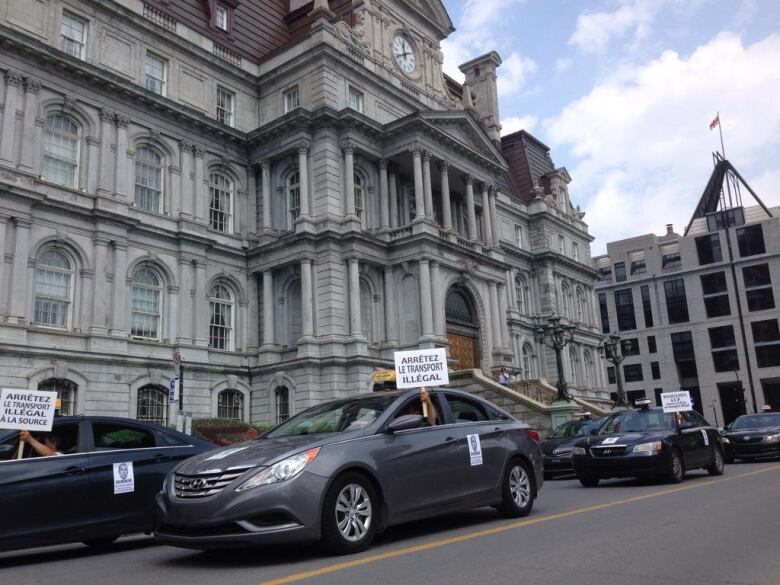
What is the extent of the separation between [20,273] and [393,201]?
1672 centimetres

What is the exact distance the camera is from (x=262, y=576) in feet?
20.1

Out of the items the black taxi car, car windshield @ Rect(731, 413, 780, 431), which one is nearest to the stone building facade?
car windshield @ Rect(731, 413, 780, 431)

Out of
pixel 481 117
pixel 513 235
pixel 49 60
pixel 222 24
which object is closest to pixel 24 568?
pixel 49 60

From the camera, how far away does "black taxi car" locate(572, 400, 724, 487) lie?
1328 cm

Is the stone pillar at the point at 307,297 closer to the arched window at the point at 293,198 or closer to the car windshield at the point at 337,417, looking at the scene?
the arched window at the point at 293,198

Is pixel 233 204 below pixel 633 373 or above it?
above

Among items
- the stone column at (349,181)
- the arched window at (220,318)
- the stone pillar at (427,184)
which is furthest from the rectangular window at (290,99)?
the arched window at (220,318)

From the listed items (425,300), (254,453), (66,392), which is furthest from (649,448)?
(66,392)

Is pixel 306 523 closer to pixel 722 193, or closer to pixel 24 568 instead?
pixel 24 568

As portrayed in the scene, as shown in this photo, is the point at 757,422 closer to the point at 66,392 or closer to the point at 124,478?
the point at 124,478

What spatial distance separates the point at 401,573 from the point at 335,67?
29.4 meters

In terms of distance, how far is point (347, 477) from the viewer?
7195mm

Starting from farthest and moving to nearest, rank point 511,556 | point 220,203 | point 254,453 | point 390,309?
point 390,309, point 220,203, point 254,453, point 511,556

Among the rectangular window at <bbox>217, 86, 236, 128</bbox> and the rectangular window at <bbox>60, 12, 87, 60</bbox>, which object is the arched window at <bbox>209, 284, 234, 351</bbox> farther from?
the rectangular window at <bbox>60, 12, 87, 60</bbox>
